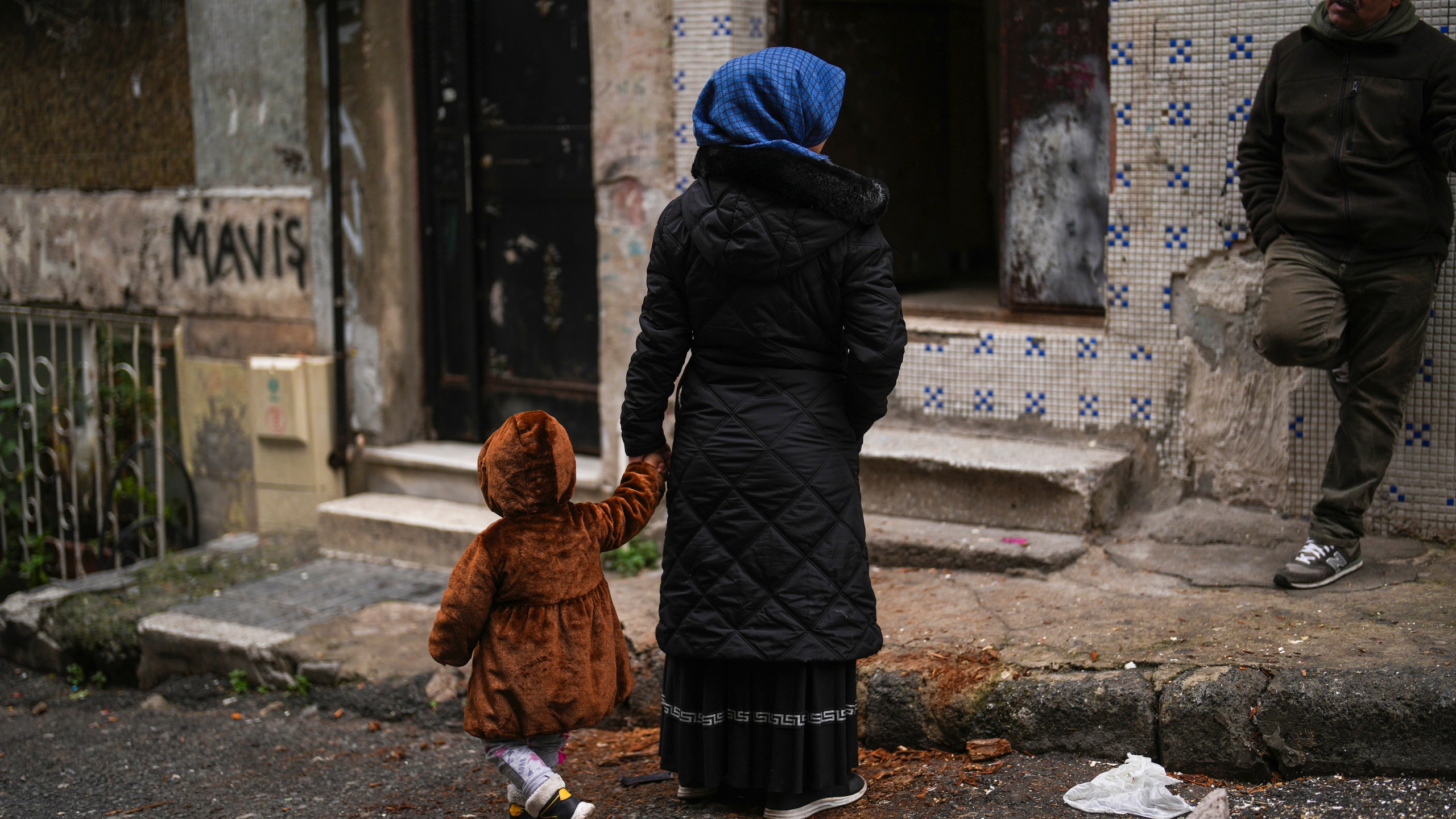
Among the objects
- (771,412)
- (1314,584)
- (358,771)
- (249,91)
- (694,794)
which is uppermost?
(249,91)

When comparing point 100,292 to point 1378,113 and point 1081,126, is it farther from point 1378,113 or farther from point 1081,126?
point 1378,113

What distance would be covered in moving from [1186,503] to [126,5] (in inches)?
233

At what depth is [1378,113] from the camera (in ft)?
11.5

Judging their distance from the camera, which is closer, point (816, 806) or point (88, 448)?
point (816, 806)

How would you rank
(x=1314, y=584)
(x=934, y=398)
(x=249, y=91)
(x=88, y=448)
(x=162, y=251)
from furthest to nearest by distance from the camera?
(x=88, y=448), (x=162, y=251), (x=249, y=91), (x=934, y=398), (x=1314, y=584)

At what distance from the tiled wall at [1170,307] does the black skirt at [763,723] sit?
1907 millimetres

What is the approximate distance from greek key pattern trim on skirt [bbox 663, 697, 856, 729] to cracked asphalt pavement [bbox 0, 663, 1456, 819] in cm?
27

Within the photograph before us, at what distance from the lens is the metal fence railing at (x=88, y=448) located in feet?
21.9

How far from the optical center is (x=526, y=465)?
2887 mm

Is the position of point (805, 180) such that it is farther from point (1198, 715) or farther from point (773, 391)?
point (1198, 715)

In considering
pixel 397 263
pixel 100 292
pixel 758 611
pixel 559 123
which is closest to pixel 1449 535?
pixel 758 611

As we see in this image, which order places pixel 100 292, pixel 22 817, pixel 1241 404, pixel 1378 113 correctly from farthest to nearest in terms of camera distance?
pixel 100 292, pixel 1241 404, pixel 22 817, pixel 1378 113

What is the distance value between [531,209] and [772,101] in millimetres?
3158

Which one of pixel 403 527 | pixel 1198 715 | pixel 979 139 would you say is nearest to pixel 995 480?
pixel 1198 715
